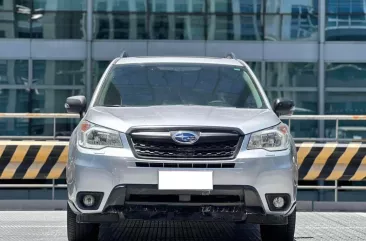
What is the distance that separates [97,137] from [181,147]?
0.69 metres

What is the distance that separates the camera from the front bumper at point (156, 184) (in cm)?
560

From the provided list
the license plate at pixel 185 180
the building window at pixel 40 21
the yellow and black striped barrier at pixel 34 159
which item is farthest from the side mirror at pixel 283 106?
the building window at pixel 40 21

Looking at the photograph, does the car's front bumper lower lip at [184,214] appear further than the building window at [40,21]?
No

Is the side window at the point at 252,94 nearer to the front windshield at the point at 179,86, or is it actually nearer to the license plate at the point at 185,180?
the front windshield at the point at 179,86

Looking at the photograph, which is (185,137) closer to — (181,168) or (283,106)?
(181,168)

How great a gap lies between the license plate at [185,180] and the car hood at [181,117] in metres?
0.39

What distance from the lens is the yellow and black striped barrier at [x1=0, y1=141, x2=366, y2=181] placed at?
1014cm

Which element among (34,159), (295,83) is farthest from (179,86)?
(295,83)

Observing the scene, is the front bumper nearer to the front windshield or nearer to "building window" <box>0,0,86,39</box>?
the front windshield

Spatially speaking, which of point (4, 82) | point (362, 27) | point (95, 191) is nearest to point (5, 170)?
point (95, 191)

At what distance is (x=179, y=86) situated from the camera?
22.6 ft

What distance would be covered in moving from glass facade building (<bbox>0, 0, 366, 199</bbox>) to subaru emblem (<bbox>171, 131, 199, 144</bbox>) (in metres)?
17.1

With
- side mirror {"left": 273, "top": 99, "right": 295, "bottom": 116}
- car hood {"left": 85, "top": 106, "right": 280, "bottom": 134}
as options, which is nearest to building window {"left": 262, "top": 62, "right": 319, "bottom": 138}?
side mirror {"left": 273, "top": 99, "right": 295, "bottom": 116}

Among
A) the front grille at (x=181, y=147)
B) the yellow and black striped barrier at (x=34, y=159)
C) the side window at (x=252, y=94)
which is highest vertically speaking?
the side window at (x=252, y=94)
